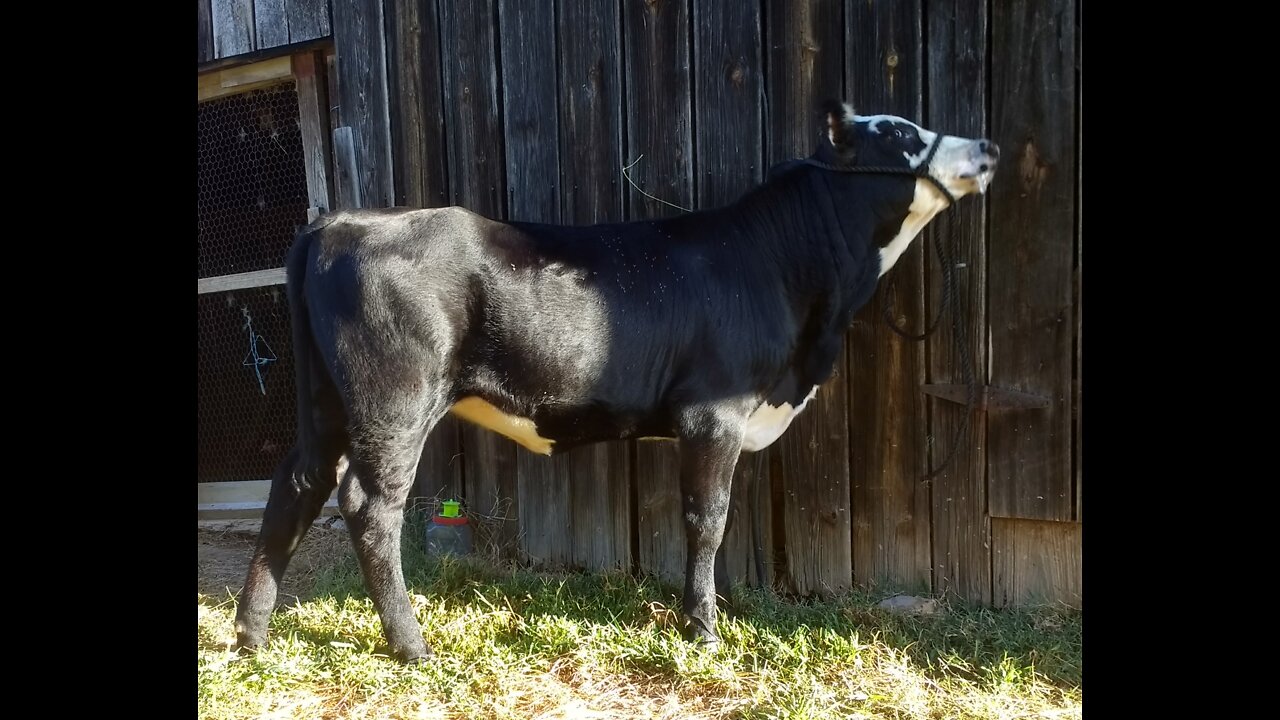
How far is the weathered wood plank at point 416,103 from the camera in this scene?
443 centimetres

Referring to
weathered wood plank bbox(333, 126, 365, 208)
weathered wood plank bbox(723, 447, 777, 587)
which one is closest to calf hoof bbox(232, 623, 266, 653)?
weathered wood plank bbox(723, 447, 777, 587)

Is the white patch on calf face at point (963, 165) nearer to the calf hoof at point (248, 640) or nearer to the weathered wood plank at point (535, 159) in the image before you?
the weathered wood plank at point (535, 159)

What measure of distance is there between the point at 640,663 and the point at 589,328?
1.25m

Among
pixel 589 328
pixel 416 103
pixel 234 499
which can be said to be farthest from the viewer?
pixel 234 499

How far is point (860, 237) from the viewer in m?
3.41

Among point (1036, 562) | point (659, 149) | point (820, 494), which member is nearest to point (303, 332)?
point (659, 149)

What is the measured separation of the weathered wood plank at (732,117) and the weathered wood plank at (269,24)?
Answer: 2.56 meters

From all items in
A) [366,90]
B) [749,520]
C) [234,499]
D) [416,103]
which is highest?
[366,90]

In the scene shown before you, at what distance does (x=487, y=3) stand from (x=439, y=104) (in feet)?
1.85

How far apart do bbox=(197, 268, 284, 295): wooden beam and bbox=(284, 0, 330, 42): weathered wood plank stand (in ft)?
4.51

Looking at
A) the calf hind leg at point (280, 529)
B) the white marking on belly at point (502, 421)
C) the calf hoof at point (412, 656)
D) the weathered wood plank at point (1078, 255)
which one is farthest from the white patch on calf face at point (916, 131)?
the calf hoof at point (412, 656)

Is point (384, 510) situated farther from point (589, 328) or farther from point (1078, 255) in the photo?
point (1078, 255)

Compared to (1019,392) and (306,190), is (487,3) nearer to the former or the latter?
(306,190)

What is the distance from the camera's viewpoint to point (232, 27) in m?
5.03
